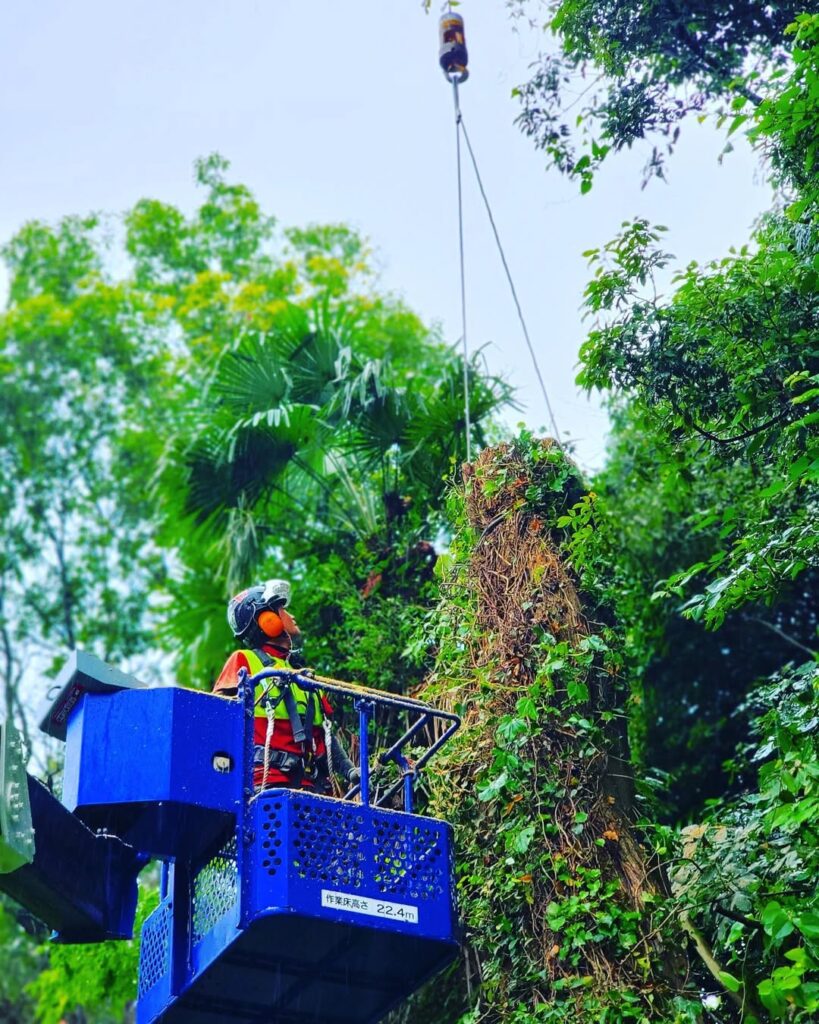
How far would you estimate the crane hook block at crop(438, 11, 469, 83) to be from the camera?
11.4 meters

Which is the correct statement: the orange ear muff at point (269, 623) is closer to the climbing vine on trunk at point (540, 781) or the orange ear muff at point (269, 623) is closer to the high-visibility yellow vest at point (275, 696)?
the high-visibility yellow vest at point (275, 696)

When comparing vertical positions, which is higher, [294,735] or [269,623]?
[269,623]

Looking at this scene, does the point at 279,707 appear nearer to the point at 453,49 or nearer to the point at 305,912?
the point at 305,912

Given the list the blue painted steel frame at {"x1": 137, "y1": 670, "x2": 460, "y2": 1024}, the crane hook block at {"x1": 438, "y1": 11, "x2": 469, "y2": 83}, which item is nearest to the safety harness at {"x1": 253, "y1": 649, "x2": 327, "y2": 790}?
the blue painted steel frame at {"x1": 137, "y1": 670, "x2": 460, "y2": 1024}

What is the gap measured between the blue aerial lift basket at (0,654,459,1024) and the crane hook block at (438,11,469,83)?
588 cm

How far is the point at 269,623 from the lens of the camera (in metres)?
8.04

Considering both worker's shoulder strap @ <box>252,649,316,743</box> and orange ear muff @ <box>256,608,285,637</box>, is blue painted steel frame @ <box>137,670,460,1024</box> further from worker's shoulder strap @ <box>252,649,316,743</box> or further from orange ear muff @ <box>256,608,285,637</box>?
orange ear muff @ <box>256,608,285,637</box>

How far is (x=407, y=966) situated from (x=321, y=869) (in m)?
1.06

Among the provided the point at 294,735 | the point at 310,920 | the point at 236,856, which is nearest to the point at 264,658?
the point at 294,735

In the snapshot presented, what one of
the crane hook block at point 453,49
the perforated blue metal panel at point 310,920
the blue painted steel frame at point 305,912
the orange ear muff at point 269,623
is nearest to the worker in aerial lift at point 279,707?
the orange ear muff at point 269,623

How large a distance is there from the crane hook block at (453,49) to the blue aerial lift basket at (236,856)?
588 centimetres

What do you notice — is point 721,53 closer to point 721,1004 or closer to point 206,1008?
point 721,1004

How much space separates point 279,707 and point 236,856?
91 centimetres

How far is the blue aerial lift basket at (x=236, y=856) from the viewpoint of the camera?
22.5ft
